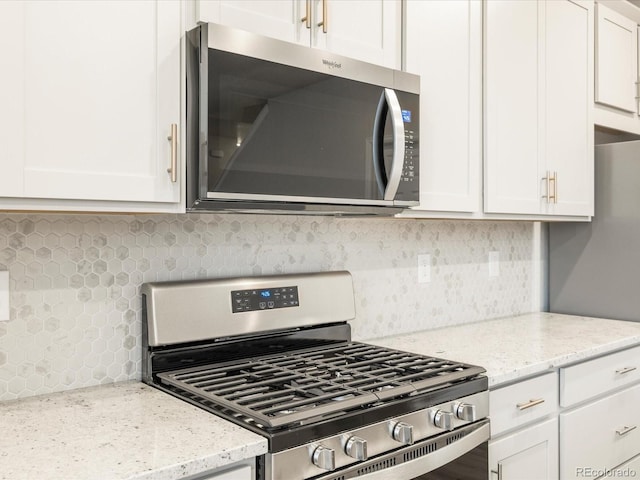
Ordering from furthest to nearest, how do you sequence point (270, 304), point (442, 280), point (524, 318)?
point (524, 318)
point (442, 280)
point (270, 304)

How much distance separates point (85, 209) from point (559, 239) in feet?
7.91

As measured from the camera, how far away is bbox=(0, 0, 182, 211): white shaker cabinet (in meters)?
1.17

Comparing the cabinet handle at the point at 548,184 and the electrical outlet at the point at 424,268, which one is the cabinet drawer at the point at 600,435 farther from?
the cabinet handle at the point at 548,184

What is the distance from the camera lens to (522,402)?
1792 millimetres

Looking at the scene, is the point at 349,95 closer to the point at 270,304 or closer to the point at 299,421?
the point at 270,304

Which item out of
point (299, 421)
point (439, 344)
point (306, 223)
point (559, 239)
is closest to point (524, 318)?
point (559, 239)

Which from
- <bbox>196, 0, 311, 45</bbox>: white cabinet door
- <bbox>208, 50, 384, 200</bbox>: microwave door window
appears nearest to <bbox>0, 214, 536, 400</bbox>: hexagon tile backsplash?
<bbox>208, 50, 384, 200</bbox>: microwave door window

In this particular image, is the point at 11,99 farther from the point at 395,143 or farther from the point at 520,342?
the point at 520,342

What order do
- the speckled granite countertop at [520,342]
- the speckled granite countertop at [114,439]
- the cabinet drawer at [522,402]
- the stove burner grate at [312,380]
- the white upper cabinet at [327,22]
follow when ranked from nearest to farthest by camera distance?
the speckled granite countertop at [114,439]
the stove burner grate at [312,380]
the white upper cabinet at [327,22]
the cabinet drawer at [522,402]
the speckled granite countertop at [520,342]

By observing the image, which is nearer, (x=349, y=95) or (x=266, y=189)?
(x=266, y=189)

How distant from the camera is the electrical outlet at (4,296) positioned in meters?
1.40

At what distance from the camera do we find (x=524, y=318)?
276cm

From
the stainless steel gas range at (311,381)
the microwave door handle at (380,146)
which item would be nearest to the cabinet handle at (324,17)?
the microwave door handle at (380,146)

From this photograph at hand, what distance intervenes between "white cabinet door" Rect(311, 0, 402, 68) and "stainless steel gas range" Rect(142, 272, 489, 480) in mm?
707
